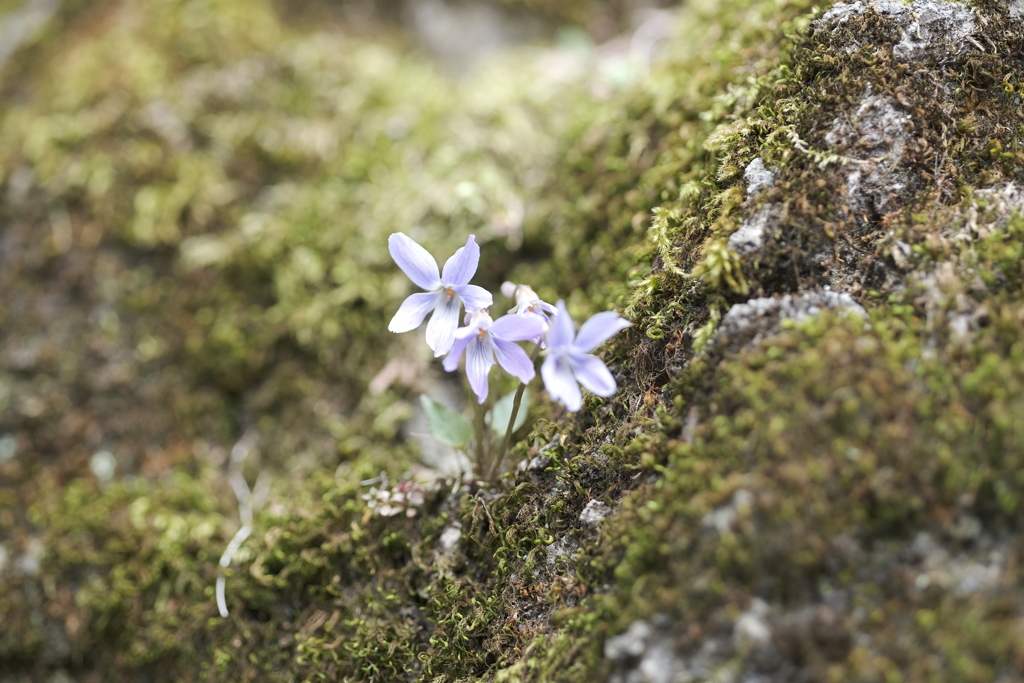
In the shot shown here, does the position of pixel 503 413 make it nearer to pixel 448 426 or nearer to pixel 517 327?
pixel 448 426

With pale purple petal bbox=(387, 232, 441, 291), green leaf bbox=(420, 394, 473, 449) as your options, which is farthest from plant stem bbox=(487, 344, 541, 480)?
pale purple petal bbox=(387, 232, 441, 291)

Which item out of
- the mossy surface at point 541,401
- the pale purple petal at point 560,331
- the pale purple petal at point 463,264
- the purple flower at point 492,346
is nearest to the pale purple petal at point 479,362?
the purple flower at point 492,346

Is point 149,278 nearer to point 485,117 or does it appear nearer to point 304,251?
point 304,251

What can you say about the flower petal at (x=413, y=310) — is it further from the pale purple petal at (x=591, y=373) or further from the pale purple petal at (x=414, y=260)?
the pale purple petal at (x=591, y=373)

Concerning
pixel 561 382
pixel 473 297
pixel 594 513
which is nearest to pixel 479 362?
pixel 473 297

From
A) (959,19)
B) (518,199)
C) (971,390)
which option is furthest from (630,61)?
(971,390)

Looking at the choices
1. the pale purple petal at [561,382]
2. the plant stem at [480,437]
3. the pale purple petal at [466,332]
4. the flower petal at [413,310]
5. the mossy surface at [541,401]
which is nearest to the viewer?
the mossy surface at [541,401]

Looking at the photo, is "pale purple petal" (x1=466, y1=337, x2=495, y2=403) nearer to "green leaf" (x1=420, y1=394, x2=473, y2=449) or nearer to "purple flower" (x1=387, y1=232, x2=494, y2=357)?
"purple flower" (x1=387, y1=232, x2=494, y2=357)
